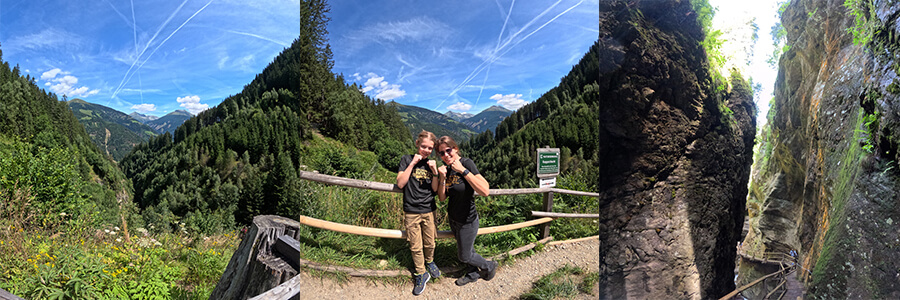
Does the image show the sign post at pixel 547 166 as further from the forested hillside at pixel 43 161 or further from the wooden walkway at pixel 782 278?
the forested hillside at pixel 43 161

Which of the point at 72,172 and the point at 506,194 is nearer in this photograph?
the point at 506,194

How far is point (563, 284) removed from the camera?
282 cm

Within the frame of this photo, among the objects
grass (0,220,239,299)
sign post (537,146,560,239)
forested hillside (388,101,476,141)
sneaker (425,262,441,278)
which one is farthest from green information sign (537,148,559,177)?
grass (0,220,239,299)

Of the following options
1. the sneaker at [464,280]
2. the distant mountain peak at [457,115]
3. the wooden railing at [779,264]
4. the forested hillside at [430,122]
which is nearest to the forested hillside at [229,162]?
the forested hillside at [430,122]

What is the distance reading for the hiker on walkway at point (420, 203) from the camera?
224 cm

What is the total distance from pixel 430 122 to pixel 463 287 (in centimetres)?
142

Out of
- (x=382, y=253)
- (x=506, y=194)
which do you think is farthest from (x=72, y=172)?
(x=506, y=194)

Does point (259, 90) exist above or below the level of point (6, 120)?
above

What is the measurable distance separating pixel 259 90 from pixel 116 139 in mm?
1765

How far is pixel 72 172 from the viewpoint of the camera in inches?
125

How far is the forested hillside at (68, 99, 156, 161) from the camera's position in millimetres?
3260

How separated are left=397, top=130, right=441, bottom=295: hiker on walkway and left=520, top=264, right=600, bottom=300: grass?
93 cm

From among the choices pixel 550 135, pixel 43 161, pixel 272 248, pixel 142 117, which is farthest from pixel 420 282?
pixel 43 161

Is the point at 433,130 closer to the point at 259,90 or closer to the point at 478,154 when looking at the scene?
the point at 478,154
